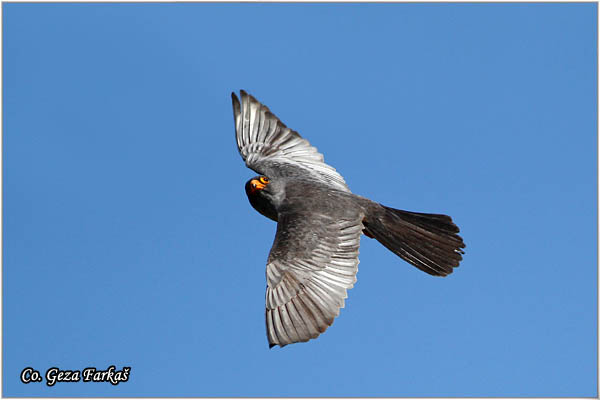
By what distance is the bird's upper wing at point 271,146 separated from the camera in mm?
12000

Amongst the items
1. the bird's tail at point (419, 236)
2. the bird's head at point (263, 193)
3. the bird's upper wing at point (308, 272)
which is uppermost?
the bird's head at point (263, 193)

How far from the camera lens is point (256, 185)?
11.0 m

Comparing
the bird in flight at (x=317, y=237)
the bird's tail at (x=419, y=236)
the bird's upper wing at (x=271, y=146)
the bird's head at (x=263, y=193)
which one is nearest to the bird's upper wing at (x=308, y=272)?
the bird in flight at (x=317, y=237)

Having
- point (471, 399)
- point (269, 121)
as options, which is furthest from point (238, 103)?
point (471, 399)

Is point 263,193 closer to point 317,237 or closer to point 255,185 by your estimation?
point 255,185

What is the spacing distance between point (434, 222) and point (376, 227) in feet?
2.63

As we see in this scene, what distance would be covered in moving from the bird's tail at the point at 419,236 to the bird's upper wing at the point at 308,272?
1.19 ft

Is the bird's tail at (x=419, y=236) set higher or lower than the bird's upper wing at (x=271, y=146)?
lower

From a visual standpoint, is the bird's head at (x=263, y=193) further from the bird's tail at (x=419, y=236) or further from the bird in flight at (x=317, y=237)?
the bird's tail at (x=419, y=236)

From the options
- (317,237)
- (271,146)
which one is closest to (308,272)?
(317,237)

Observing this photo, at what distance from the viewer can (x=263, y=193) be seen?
11.0 m

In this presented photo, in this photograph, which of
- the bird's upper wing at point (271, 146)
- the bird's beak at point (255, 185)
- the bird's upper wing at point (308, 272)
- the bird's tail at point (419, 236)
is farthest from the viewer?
the bird's upper wing at point (271, 146)

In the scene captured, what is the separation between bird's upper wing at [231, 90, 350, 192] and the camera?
12.0m

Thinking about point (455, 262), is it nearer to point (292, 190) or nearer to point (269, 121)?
point (292, 190)
